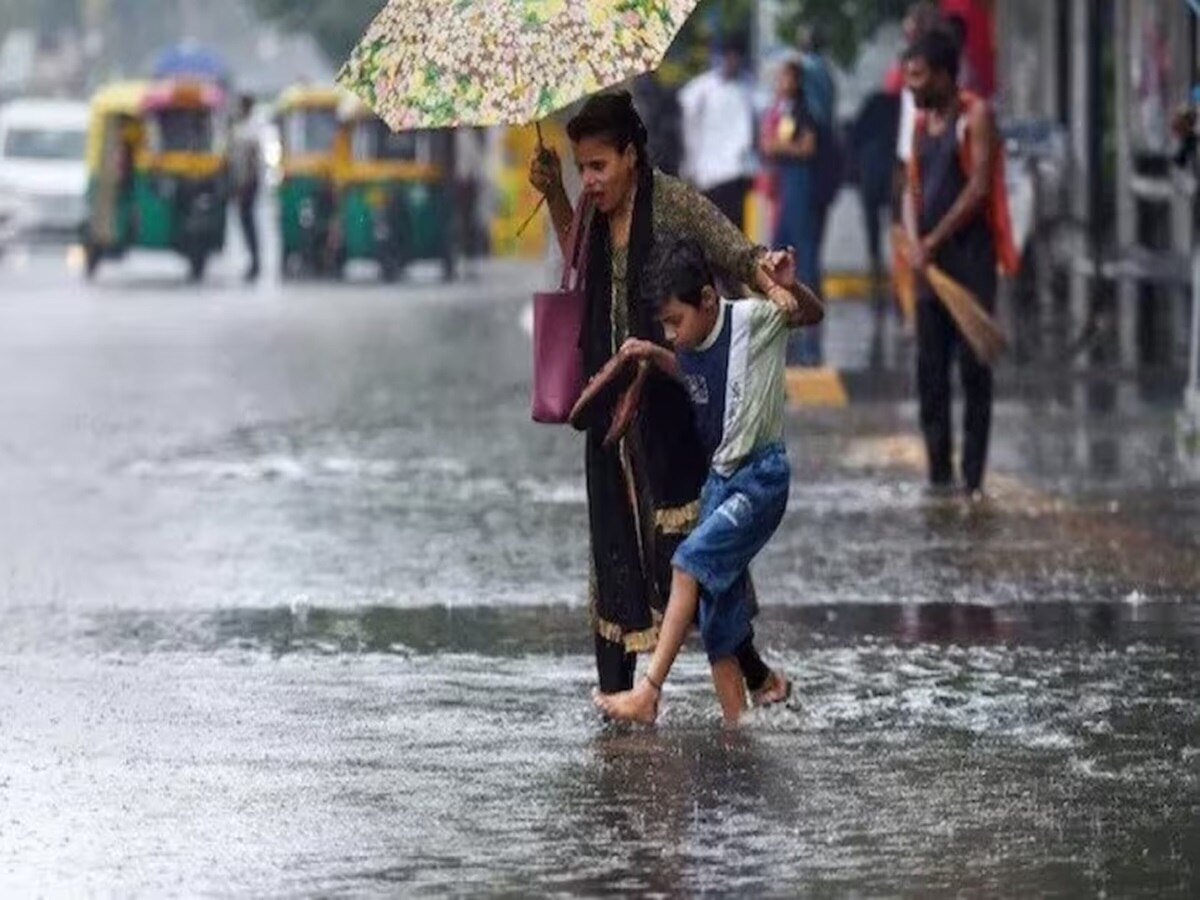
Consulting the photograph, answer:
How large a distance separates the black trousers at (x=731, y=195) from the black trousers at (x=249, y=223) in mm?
17935

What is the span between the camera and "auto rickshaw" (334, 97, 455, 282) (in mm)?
42219

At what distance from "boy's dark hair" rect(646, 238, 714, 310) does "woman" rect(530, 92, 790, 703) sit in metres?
0.05

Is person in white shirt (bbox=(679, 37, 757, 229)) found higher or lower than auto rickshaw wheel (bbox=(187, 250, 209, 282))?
A: higher

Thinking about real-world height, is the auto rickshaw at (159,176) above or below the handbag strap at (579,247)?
below

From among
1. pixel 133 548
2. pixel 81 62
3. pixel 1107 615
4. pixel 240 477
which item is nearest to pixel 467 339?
pixel 240 477

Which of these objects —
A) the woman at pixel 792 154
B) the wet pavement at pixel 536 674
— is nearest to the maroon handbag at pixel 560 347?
the wet pavement at pixel 536 674

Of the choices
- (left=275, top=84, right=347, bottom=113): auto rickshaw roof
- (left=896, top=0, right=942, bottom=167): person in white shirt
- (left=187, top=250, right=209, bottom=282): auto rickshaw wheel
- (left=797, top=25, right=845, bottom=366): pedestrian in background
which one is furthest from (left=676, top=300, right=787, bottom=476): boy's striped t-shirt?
(left=275, top=84, right=347, bottom=113): auto rickshaw roof

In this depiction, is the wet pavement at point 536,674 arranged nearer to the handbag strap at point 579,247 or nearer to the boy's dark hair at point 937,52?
the handbag strap at point 579,247

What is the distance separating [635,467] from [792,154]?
14351 millimetres

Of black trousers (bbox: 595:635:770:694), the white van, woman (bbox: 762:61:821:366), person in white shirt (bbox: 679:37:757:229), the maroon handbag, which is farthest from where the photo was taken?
the white van

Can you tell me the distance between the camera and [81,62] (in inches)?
4232

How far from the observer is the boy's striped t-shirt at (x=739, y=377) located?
9.70 metres

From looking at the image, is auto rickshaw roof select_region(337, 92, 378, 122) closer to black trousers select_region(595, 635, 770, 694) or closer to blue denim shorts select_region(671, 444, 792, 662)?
black trousers select_region(595, 635, 770, 694)

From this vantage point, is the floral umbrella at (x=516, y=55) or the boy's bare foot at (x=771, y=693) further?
the boy's bare foot at (x=771, y=693)
